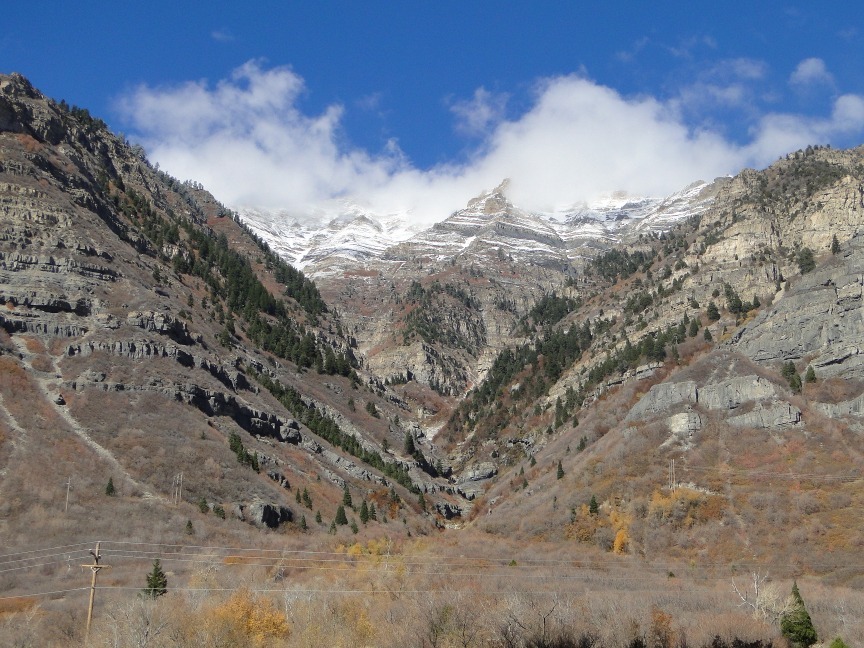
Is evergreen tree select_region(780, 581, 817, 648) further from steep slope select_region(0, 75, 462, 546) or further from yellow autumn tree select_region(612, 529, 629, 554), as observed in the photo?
steep slope select_region(0, 75, 462, 546)

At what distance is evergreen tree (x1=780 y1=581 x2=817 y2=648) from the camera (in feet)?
194

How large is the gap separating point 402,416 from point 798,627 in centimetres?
13291

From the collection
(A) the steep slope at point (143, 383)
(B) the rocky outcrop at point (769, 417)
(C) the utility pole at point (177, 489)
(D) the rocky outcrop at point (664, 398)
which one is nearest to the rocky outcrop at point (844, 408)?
(B) the rocky outcrop at point (769, 417)

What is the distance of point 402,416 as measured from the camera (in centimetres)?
18750

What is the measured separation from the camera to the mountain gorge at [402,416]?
276 feet

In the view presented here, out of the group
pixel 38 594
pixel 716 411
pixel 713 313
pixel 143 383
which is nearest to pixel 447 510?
pixel 716 411

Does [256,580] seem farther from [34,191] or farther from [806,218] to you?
[806,218]

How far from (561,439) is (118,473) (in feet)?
264

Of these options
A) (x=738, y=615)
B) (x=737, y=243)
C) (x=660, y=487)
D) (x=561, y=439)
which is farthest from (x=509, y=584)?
(x=737, y=243)

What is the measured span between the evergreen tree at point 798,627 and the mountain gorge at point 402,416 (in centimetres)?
378

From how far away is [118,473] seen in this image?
281ft

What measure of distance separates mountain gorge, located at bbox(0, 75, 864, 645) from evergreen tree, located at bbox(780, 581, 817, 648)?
378cm

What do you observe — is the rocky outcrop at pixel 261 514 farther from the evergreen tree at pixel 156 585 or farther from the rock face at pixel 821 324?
the rock face at pixel 821 324

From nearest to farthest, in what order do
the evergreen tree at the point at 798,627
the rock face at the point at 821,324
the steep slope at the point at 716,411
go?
the evergreen tree at the point at 798,627 < the steep slope at the point at 716,411 < the rock face at the point at 821,324
